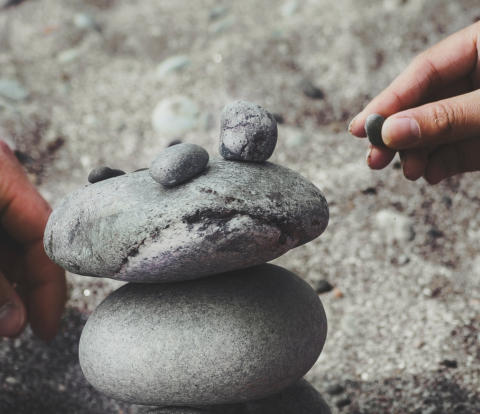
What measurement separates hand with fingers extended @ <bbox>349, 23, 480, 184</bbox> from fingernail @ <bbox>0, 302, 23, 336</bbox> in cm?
139

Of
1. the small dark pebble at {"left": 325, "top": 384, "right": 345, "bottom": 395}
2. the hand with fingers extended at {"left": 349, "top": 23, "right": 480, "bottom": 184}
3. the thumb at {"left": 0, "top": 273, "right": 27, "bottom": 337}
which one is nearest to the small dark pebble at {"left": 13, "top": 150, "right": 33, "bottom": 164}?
the thumb at {"left": 0, "top": 273, "right": 27, "bottom": 337}

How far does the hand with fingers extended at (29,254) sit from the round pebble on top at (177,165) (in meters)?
1.14

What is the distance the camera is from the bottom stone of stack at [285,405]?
1.56 meters

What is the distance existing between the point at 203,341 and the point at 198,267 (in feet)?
0.68

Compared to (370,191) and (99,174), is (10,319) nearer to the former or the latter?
(99,174)

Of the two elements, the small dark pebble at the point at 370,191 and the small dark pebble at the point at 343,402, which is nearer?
the small dark pebble at the point at 343,402

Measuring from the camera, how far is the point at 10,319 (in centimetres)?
193

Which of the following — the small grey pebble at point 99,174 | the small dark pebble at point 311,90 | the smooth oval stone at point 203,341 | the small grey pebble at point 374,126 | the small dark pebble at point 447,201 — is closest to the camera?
the smooth oval stone at point 203,341

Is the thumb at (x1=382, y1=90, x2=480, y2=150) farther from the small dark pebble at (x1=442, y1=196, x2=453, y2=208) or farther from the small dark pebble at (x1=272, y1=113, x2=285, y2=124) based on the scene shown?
the small dark pebble at (x1=272, y1=113, x2=285, y2=124)

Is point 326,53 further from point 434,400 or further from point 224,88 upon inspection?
point 434,400

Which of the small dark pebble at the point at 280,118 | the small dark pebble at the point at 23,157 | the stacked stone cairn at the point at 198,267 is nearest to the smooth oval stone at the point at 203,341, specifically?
the stacked stone cairn at the point at 198,267

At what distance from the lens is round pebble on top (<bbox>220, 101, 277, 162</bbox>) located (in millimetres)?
1381

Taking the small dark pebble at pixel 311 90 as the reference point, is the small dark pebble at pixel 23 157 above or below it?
below

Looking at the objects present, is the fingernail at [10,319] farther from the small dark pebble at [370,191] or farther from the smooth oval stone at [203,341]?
the small dark pebble at [370,191]
